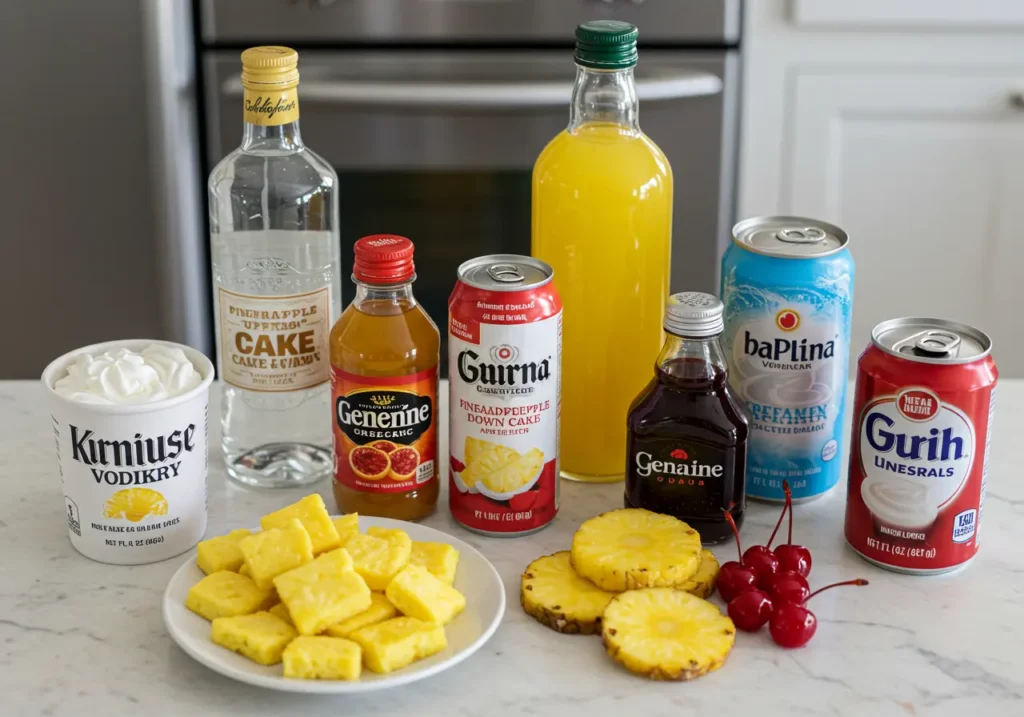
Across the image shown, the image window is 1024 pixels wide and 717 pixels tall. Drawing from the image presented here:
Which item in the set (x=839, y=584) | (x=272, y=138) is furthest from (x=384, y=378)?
(x=839, y=584)

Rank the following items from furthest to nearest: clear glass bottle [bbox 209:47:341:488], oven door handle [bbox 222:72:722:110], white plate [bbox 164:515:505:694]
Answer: oven door handle [bbox 222:72:722:110] → clear glass bottle [bbox 209:47:341:488] → white plate [bbox 164:515:505:694]

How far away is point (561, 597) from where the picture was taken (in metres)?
0.87

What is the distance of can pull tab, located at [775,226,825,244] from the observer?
39.1 inches

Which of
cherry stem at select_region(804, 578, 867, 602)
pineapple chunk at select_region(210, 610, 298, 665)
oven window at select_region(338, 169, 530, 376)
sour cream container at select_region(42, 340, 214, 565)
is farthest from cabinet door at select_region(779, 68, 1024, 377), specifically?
pineapple chunk at select_region(210, 610, 298, 665)

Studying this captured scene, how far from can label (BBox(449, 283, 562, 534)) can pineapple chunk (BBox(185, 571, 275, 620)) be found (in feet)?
0.66

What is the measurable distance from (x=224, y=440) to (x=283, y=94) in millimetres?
346

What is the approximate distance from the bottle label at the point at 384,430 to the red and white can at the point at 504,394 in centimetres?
2

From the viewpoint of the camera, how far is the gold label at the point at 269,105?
96 cm

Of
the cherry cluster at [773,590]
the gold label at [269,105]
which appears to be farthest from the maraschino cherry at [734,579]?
the gold label at [269,105]

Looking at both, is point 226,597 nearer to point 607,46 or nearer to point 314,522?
point 314,522

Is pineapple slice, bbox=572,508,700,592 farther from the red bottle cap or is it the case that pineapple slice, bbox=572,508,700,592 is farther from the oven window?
the oven window

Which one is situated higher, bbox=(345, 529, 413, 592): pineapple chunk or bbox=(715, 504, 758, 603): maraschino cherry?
bbox=(345, 529, 413, 592): pineapple chunk

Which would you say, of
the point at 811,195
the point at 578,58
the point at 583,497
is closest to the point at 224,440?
the point at 583,497

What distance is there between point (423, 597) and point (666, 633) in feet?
0.54
